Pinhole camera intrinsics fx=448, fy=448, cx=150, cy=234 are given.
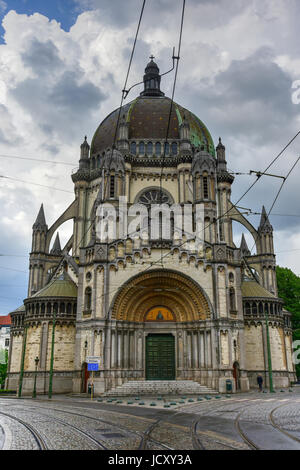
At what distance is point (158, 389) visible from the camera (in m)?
33.4

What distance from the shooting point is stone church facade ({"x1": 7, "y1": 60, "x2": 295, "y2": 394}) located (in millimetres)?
34750

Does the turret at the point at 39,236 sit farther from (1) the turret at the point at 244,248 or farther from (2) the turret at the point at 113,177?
(1) the turret at the point at 244,248

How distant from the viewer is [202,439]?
11.6m

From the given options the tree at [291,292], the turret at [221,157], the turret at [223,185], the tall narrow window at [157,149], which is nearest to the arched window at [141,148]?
the tall narrow window at [157,149]

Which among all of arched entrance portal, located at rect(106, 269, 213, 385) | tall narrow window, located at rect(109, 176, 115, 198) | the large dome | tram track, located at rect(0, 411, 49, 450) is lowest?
tram track, located at rect(0, 411, 49, 450)

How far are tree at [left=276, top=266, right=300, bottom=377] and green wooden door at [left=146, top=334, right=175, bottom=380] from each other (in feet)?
74.5

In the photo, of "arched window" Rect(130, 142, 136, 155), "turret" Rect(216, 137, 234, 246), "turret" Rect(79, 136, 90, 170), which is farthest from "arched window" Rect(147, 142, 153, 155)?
"turret" Rect(216, 137, 234, 246)

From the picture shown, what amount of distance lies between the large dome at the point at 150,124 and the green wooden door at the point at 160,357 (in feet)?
76.1

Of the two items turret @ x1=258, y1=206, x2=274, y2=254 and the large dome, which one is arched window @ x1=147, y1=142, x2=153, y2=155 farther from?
turret @ x1=258, y1=206, x2=274, y2=254

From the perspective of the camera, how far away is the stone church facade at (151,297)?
34750 mm

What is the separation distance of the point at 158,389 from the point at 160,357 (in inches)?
146

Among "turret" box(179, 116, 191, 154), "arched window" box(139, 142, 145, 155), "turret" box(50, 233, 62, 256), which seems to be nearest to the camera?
"turret" box(179, 116, 191, 154)

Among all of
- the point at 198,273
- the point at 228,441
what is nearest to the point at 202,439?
the point at 228,441

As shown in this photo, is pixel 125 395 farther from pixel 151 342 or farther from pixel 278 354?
pixel 278 354
